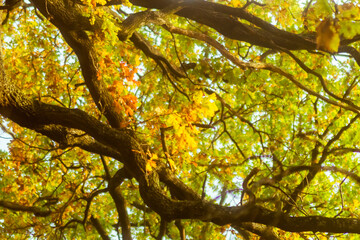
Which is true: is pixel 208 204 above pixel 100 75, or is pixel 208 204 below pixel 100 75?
below

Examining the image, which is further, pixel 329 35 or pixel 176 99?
pixel 176 99

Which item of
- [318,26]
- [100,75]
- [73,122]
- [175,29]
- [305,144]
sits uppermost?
[305,144]

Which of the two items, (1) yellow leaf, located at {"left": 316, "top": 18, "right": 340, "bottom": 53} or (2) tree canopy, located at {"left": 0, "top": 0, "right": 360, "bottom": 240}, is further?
(2) tree canopy, located at {"left": 0, "top": 0, "right": 360, "bottom": 240}

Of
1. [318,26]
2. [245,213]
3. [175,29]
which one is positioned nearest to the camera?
[318,26]

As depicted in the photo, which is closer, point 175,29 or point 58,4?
point 58,4

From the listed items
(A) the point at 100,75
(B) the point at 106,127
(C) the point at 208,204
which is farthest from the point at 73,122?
(C) the point at 208,204

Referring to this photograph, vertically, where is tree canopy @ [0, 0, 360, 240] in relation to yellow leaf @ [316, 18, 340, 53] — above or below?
above

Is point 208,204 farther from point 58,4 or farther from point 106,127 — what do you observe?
point 58,4

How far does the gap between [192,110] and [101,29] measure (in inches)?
59.7

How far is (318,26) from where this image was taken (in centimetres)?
213

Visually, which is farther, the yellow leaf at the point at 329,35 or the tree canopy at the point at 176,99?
the tree canopy at the point at 176,99

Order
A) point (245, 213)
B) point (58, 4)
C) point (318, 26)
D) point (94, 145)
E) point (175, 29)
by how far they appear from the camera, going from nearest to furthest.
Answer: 1. point (318, 26)
2. point (245, 213)
3. point (58, 4)
4. point (94, 145)
5. point (175, 29)

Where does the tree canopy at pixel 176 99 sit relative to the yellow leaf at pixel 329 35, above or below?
above

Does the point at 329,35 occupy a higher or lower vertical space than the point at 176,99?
lower
